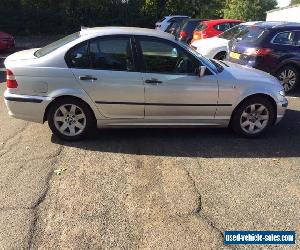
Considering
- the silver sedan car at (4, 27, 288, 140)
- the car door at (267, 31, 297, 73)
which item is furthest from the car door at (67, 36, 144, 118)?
the car door at (267, 31, 297, 73)

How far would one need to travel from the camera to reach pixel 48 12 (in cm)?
2631

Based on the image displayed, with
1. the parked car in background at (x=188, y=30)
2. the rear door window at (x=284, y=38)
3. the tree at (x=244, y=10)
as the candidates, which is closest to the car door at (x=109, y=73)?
the rear door window at (x=284, y=38)

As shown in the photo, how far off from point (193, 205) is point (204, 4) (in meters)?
32.7

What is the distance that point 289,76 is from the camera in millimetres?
9422

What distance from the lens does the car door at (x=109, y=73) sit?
580 centimetres

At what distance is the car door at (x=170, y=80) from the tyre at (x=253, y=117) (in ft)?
1.90

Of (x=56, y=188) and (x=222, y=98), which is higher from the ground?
(x=222, y=98)

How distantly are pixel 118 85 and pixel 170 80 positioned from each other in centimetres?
76

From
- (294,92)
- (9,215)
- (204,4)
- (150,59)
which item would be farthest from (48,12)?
(9,215)

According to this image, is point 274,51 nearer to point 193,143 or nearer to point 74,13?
point 193,143

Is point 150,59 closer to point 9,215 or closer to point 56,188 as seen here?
point 56,188

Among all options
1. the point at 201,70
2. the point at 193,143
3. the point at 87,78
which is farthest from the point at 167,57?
the point at 193,143

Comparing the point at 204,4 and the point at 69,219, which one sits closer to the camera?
the point at 69,219

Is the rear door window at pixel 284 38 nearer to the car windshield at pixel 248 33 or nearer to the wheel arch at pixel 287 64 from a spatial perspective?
the car windshield at pixel 248 33
